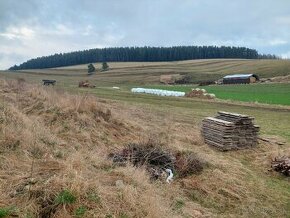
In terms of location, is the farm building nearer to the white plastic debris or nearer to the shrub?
the white plastic debris

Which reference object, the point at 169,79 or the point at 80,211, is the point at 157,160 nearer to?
the point at 80,211

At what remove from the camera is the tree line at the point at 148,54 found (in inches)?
6137

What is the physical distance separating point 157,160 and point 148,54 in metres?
147

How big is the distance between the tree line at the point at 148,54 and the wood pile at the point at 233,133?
14007cm

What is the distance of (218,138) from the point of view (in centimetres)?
1454

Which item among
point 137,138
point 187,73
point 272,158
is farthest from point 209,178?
point 187,73

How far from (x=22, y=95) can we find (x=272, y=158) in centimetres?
957

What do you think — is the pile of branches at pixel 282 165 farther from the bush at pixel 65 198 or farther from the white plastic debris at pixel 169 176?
the bush at pixel 65 198

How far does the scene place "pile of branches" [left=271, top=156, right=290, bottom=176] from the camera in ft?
37.9

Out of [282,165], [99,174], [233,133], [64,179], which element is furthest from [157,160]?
[233,133]

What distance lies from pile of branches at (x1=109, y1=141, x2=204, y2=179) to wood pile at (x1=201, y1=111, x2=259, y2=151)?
129 inches

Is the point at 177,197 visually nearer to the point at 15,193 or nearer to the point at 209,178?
the point at 209,178

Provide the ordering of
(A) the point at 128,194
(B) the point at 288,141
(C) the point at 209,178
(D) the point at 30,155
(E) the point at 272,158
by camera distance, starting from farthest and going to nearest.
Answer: (B) the point at 288,141
(E) the point at 272,158
(C) the point at 209,178
(D) the point at 30,155
(A) the point at 128,194

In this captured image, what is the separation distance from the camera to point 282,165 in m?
11.7
